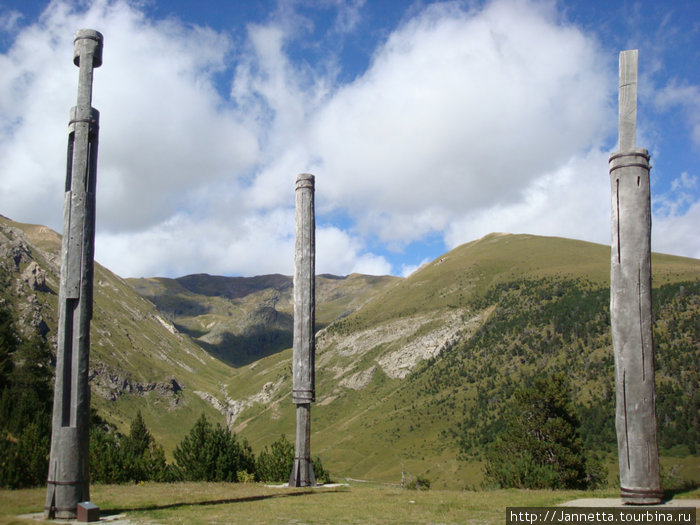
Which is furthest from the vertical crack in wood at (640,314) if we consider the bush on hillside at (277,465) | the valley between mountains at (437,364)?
the valley between mountains at (437,364)

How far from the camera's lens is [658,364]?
276ft

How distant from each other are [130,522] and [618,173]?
1056 centimetres

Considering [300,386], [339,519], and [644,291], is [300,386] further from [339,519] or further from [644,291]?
[644,291]

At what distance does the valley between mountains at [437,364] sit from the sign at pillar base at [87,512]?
66.3 m

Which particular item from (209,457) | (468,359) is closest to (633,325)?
(209,457)

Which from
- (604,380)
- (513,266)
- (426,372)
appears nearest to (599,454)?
(604,380)

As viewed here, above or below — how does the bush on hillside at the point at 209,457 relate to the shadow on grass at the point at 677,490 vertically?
below

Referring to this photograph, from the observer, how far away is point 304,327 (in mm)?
16562

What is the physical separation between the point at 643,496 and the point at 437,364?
4909 inches

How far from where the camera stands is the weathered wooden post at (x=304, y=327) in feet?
52.6

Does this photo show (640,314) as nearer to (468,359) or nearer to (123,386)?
(468,359)

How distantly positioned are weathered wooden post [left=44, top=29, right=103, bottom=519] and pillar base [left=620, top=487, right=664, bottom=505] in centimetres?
961

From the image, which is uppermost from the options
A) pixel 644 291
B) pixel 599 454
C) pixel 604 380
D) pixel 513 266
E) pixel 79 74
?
pixel 513 266

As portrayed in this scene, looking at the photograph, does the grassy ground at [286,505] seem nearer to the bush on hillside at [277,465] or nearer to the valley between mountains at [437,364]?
the bush on hillside at [277,465]
